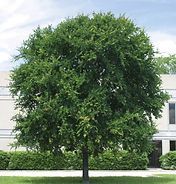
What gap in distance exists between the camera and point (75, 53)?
71.6ft

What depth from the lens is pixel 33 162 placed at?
34656 mm

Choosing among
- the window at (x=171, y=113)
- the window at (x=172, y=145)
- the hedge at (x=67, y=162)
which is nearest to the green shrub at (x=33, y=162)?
the hedge at (x=67, y=162)

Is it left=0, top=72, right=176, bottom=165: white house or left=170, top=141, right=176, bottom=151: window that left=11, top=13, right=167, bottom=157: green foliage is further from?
left=170, top=141, right=176, bottom=151: window

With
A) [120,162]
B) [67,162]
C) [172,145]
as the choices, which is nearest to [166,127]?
[172,145]

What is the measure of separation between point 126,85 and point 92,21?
3.35 meters

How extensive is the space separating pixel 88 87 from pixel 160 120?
17.4m

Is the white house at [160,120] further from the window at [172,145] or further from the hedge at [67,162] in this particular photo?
the hedge at [67,162]

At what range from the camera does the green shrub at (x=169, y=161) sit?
35.3 m

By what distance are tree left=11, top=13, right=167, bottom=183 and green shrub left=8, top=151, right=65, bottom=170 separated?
38.9 ft

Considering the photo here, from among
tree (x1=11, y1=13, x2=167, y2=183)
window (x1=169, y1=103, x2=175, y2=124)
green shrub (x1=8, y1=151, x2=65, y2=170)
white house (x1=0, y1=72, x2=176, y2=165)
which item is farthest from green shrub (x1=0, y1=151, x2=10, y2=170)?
window (x1=169, y1=103, x2=175, y2=124)

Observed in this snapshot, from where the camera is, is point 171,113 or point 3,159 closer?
point 3,159

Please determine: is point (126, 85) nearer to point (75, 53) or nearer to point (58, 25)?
point (75, 53)

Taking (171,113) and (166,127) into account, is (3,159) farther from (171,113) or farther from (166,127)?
(171,113)

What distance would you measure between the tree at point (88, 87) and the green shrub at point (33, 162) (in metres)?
11.8
